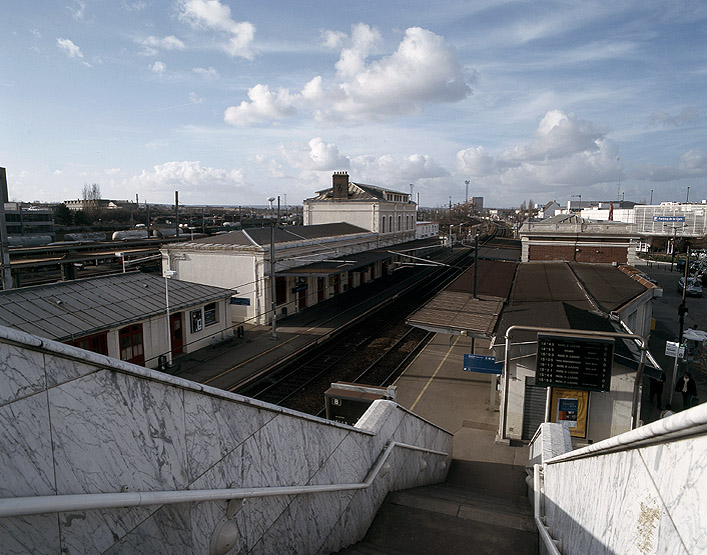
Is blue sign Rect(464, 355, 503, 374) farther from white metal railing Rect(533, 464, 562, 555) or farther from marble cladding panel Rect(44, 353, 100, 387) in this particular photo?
marble cladding panel Rect(44, 353, 100, 387)

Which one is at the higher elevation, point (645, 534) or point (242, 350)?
point (645, 534)

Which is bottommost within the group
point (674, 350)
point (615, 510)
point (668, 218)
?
point (674, 350)

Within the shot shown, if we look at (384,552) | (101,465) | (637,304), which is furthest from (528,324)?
(101,465)

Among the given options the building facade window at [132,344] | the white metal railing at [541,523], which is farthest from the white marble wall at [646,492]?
the building facade window at [132,344]

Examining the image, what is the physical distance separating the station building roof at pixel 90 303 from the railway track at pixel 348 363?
18.4 ft

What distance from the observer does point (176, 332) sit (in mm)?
21766

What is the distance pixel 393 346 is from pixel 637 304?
446 inches

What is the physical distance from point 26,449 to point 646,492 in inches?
136

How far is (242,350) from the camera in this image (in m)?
23.1

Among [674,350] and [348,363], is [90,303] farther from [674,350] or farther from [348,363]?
[674,350]

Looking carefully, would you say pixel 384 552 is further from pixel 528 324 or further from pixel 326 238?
pixel 326 238

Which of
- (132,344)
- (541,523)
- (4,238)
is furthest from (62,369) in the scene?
(132,344)

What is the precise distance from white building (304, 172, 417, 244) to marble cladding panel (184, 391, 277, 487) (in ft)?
152

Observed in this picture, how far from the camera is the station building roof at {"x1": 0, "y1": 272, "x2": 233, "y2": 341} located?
51.6 ft
